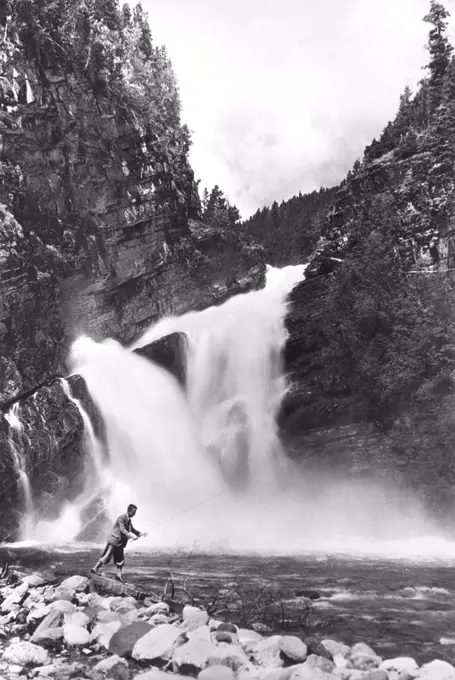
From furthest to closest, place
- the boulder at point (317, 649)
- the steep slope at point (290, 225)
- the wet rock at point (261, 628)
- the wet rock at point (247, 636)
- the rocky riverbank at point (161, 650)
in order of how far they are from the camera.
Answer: the steep slope at point (290, 225)
the wet rock at point (261, 628)
the wet rock at point (247, 636)
the boulder at point (317, 649)
the rocky riverbank at point (161, 650)

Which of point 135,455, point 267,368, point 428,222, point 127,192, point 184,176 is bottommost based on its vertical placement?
point 135,455

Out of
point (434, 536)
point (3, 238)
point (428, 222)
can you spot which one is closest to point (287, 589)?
point (434, 536)

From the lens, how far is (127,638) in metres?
8.37

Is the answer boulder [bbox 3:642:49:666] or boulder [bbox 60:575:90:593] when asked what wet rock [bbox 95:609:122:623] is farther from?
boulder [bbox 60:575:90:593]

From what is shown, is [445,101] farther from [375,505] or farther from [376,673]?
[376,673]

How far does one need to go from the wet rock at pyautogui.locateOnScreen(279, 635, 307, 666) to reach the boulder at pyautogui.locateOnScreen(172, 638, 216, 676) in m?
1.04

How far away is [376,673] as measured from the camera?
6805 mm

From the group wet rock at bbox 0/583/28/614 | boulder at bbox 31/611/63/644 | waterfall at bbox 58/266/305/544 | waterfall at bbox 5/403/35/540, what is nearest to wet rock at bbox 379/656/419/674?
boulder at bbox 31/611/63/644

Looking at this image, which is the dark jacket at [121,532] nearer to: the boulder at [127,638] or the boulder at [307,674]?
the boulder at [127,638]

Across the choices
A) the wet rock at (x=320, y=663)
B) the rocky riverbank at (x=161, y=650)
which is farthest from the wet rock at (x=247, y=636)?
the wet rock at (x=320, y=663)

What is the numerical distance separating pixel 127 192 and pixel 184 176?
727cm

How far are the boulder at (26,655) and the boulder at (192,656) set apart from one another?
2178 millimetres

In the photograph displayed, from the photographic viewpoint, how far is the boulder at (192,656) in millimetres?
7336

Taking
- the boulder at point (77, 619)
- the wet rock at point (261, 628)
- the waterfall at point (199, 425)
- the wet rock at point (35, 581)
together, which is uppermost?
the waterfall at point (199, 425)
